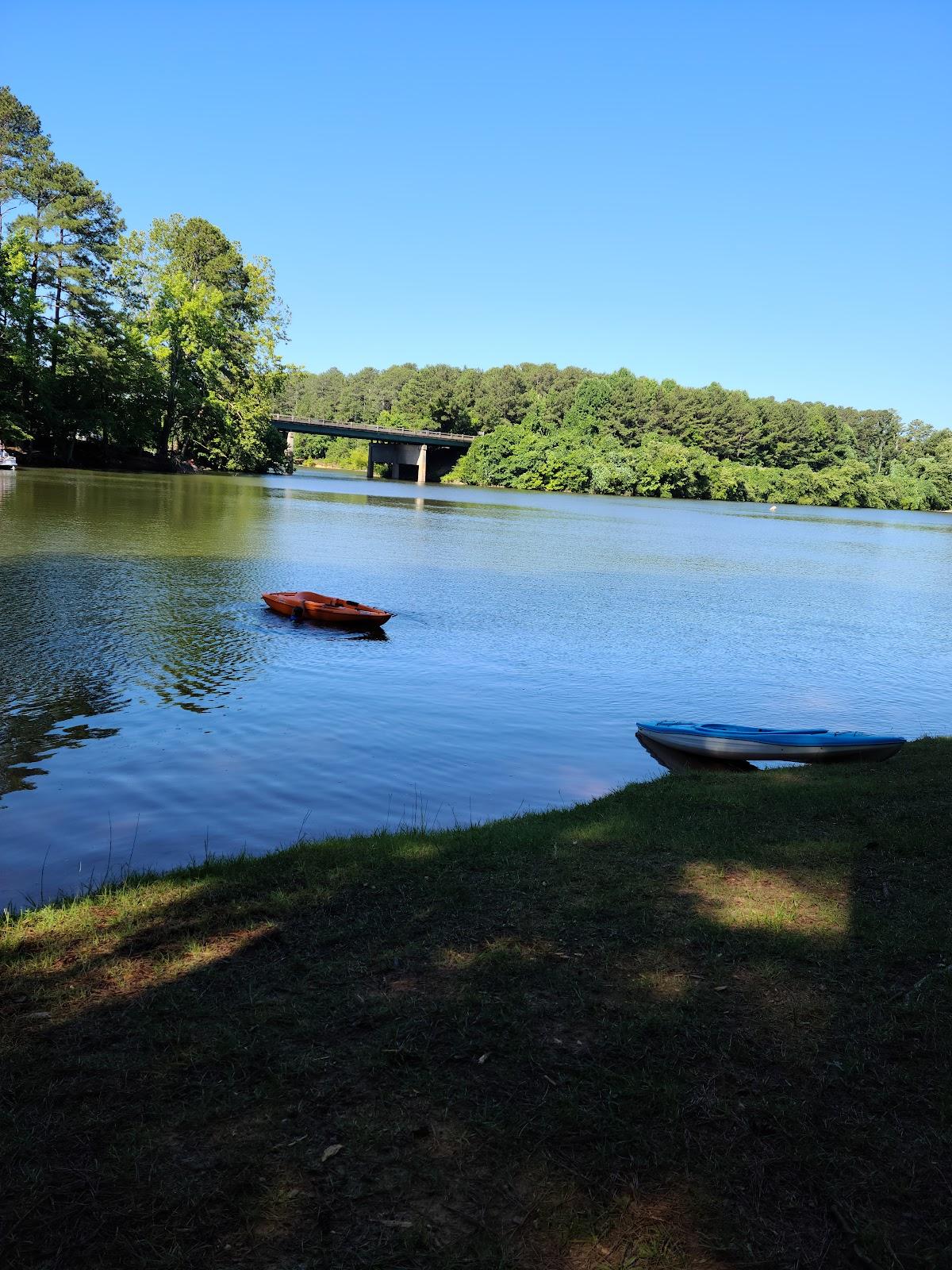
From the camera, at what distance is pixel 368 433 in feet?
428

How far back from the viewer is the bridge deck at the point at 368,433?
118375 millimetres

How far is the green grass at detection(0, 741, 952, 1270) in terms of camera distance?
329 cm

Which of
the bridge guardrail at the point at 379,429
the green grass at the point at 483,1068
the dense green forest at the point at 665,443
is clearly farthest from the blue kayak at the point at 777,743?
the dense green forest at the point at 665,443

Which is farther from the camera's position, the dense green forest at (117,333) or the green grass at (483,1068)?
the dense green forest at (117,333)

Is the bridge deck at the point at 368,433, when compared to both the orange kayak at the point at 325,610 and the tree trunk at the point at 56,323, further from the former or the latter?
the orange kayak at the point at 325,610

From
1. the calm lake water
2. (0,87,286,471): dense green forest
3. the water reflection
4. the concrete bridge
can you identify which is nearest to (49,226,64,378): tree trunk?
(0,87,286,471): dense green forest

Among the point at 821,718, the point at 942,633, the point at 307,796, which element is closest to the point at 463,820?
the point at 307,796

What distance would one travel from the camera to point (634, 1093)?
4.04 metres

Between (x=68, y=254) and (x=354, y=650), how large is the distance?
226 ft

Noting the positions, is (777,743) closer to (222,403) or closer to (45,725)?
(45,725)

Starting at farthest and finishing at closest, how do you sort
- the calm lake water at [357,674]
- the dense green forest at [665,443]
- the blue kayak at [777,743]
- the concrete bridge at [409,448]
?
1. the dense green forest at [665,443]
2. the concrete bridge at [409,448]
3. the blue kayak at [777,743]
4. the calm lake water at [357,674]

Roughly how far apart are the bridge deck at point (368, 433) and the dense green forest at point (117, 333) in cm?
1738

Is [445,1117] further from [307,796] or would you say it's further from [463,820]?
[307,796]

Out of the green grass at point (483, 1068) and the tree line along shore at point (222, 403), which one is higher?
the tree line along shore at point (222, 403)
